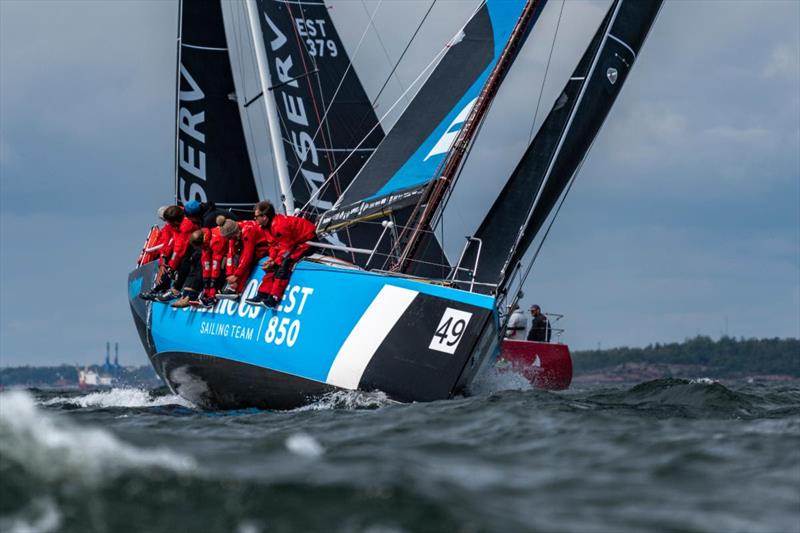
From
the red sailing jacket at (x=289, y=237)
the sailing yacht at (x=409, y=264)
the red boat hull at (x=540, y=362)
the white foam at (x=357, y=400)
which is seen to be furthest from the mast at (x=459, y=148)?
the red boat hull at (x=540, y=362)

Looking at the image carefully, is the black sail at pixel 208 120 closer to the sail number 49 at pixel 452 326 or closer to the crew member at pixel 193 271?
the crew member at pixel 193 271

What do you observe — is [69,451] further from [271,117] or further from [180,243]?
[271,117]

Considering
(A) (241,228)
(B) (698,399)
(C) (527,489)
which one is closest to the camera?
(C) (527,489)

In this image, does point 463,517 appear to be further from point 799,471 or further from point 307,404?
point 307,404

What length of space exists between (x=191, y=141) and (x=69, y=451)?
32.4 feet

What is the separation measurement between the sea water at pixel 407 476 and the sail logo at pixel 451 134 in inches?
123

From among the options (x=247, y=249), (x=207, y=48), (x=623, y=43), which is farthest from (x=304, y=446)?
(x=207, y=48)

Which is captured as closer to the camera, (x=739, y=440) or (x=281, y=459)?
(x=281, y=459)

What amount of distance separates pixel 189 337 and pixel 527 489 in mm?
6249

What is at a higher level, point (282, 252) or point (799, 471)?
point (282, 252)

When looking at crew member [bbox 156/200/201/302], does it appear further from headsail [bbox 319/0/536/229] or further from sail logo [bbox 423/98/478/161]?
sail logo [bbox 423/98/478/161]

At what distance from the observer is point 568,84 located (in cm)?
1163

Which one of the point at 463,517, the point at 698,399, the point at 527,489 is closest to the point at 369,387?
the point at 698,399

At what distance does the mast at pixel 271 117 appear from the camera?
488 inches
